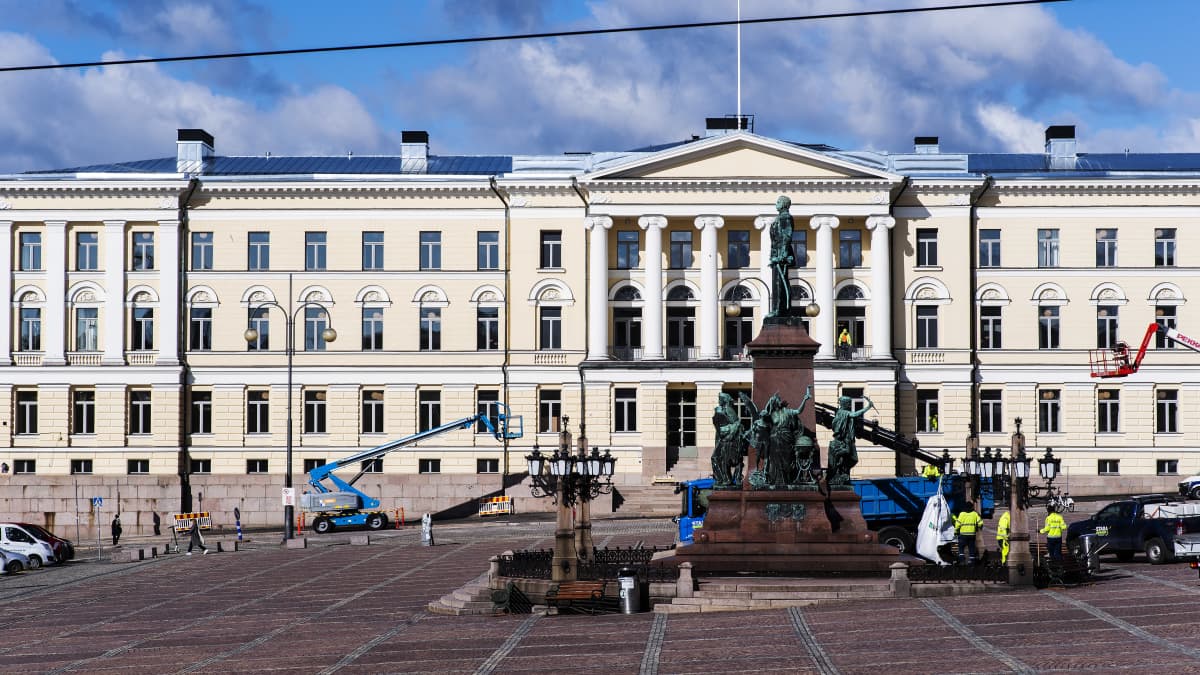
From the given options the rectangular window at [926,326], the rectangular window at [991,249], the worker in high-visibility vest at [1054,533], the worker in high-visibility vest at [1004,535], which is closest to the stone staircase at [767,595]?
the worker in high-visibility vest at [1004,535]

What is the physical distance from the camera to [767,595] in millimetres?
31578

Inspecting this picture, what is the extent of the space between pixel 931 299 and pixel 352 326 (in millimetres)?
26946

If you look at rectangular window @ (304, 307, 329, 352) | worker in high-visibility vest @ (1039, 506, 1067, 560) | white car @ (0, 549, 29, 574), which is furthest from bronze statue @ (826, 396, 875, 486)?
rectangular window @ (304, 307, 329, 352)

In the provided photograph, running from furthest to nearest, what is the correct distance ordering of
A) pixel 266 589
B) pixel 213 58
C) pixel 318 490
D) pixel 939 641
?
pixel 318 490 < pixel 266 589 < pixel 939 641 < pixel 213 58

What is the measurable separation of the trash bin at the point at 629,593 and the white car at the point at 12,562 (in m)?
27.6

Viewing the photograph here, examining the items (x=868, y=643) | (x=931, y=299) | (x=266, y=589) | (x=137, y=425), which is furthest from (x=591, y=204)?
(x=868, y=643)

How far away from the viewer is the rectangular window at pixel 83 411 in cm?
7131

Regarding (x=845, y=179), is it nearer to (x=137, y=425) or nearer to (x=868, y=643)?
(x=137, y=425)

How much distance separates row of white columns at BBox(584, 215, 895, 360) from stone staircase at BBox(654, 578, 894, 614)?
38.3m

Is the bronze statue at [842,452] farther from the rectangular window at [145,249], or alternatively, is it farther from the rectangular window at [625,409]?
the rectangular window at [145,249]

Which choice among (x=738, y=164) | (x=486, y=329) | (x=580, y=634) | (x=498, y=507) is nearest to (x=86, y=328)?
(x=486, y=329)

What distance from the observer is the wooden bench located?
3192cm

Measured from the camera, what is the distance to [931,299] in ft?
236

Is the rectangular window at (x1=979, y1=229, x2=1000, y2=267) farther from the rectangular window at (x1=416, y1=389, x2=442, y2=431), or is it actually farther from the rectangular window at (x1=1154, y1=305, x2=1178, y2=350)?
the rectangular window at (x1=416, y1=389, x2=442, y2=431)
